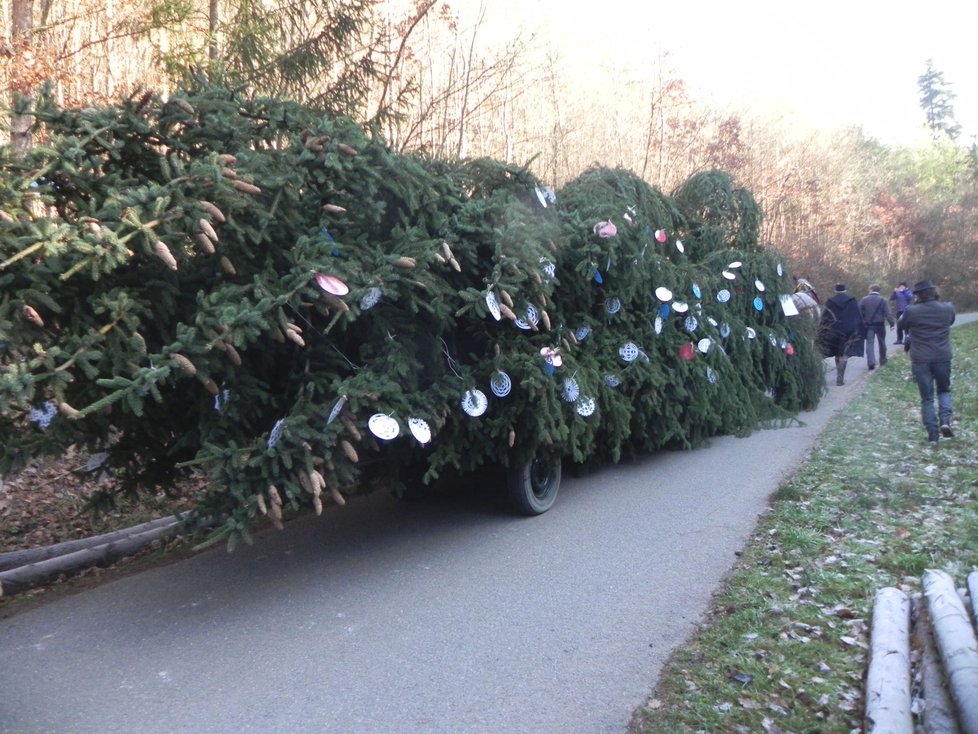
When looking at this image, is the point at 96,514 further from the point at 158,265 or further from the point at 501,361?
the point at 501,361

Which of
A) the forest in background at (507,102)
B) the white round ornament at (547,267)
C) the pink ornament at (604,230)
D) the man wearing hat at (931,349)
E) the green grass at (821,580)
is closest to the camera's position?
the green grass at (821,580)

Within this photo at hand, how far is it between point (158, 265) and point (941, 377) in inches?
352

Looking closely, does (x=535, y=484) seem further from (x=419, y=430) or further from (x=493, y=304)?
(x=419, y=430)

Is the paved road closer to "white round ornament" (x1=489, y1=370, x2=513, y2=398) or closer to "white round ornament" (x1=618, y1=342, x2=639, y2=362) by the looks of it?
"white round ornament" (x1=489, y1=370, x2=513, y2=398)

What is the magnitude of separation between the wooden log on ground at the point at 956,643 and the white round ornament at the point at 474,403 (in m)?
3.34

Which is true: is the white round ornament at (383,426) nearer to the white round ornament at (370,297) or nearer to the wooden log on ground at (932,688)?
the white round ornament at (370,297)

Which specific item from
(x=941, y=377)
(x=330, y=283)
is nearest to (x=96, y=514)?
(x=330, y=283)

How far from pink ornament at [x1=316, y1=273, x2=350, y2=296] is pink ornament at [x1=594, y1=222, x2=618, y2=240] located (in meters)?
3.42

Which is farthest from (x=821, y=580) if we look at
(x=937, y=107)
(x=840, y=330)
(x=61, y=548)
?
(x=937, y=107)

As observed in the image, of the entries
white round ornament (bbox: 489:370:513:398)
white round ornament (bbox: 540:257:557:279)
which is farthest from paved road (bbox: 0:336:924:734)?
white round ornament (bbox: 540:257:557:279)

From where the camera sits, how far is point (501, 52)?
48.7 feet

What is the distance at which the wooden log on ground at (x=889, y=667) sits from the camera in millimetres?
4059

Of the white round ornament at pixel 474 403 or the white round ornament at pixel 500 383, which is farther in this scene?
the white round ornament at pixel 500 383

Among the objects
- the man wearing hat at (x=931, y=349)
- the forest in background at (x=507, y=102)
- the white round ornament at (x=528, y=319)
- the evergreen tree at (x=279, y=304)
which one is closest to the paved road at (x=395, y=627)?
the evergreen tree at (x=279, y=304)
